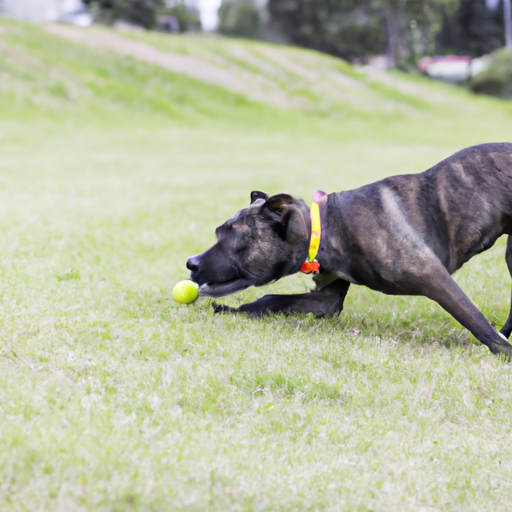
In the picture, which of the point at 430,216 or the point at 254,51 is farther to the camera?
the point at 254,51

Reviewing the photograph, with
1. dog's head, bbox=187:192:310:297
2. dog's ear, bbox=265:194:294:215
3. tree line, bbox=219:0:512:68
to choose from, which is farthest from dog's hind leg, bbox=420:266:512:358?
tree line, bbox=219:0:512:68

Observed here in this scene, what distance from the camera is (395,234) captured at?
14.8 ft

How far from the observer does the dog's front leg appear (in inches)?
204

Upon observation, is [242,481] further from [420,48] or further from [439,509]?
[420,48]

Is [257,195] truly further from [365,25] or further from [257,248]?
[365,25]

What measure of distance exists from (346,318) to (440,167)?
1.37 metres

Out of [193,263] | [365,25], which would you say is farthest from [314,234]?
[365,25]

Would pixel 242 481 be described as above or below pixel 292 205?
below

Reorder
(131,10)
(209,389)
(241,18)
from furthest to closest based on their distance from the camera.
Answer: (131,10) → (241,18) → (209,389)

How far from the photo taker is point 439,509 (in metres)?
2.71

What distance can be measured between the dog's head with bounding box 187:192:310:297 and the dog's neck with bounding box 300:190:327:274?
0.11ft

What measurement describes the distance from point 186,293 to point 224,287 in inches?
14.0

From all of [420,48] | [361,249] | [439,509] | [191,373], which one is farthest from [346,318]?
[420,48]

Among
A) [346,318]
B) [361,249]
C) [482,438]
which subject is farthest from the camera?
[346,318]
